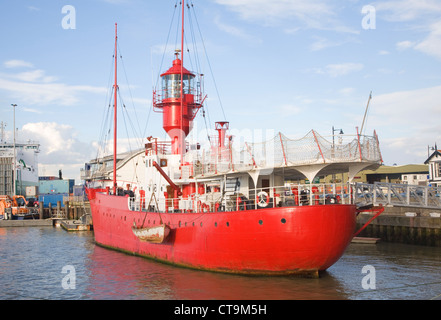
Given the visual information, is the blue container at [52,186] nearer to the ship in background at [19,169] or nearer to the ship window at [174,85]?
the ship in background at [19,169]

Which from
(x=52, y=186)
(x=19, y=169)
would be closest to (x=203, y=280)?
(x=19, y=169)

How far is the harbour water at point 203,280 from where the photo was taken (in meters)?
16.8

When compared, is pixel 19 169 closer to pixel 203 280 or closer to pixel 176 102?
pixel 176 102

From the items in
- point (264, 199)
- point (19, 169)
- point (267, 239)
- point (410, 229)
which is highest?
point (19, 169)

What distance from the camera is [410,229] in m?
30.9

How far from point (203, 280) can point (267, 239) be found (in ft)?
11.2

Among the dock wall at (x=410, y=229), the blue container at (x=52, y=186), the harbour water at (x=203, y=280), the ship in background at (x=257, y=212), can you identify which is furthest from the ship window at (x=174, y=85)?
the blue container at (x=52, y=186)

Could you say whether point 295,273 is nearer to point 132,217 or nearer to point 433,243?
point 132,217

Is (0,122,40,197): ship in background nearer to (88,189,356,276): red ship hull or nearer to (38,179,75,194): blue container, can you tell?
(38,179,75,194): blue container

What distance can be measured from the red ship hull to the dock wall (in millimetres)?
14125

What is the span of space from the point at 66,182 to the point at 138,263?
7386 cm

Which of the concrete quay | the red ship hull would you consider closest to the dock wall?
the red ship hull

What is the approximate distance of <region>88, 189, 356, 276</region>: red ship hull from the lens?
17297 mm

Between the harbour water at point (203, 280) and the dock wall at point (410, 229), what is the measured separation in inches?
54.4
